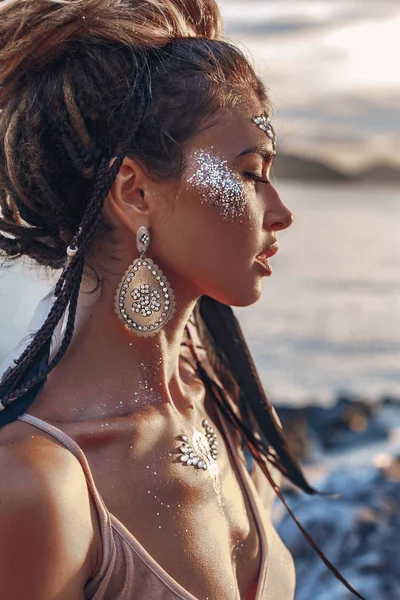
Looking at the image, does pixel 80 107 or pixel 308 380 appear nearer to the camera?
pixel 80 107

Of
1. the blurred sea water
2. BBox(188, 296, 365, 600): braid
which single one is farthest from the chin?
the blurred sea water

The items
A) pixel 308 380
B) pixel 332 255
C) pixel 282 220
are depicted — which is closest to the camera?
pixel 282 220

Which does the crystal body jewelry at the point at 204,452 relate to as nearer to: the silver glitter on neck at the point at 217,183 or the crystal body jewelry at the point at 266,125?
the silver glitter on neck at the point at 217,183

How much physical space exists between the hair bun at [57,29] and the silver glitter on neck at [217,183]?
0.86 feet

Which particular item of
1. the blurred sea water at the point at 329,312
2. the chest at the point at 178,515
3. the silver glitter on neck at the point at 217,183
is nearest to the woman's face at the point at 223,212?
the silver glitter on neck at the point at 217,183

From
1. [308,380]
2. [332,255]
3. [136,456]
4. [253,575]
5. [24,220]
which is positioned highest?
[24,220]

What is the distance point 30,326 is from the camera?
1.97m

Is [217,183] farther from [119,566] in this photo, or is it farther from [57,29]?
[119,566]

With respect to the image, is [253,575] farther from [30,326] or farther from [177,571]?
[30,326]

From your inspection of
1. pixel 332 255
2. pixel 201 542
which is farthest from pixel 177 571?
pixel 332 255

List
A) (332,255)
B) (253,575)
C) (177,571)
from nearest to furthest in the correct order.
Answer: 1. (177,571)
2. (253,575)
3. (332,255)

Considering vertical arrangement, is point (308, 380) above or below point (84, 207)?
below

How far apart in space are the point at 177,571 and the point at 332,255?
1006 centimetres

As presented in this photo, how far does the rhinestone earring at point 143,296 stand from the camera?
175 centimetres
